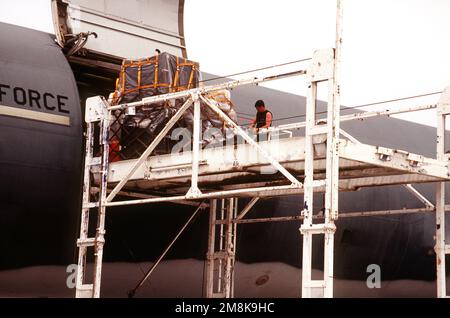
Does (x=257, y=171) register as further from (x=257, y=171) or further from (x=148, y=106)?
(x=148, y=106)

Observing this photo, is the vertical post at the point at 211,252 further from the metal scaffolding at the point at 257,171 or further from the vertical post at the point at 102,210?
the vertical post at the point at 102,210

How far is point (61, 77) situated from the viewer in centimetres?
1591

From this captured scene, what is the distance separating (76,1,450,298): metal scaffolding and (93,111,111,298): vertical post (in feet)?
0.06

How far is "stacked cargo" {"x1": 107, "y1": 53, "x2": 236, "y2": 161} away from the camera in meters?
15.7

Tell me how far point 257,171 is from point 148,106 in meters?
2.98

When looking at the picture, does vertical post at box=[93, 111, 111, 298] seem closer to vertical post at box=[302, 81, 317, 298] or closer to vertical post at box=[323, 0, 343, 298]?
vertical post at box=[302, 81, 317, 298]

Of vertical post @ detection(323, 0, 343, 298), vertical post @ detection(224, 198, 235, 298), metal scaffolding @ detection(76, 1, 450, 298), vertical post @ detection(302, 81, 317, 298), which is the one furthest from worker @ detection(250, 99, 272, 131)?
vertical post @ detection(323, 0, 343, 298)

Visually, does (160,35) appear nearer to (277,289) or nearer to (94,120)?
(94,120)

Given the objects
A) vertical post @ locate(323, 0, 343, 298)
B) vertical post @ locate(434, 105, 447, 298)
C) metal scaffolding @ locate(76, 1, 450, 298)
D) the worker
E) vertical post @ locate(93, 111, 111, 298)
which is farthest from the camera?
the worker

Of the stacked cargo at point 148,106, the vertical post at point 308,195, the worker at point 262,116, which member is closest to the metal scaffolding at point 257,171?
the vertical post at point 308,195

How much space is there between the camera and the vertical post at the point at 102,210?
14477mm

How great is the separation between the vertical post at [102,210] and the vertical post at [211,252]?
3.22 m

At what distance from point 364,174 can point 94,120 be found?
5126 millimetres

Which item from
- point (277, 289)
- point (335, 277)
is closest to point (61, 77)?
point (277, 289)
